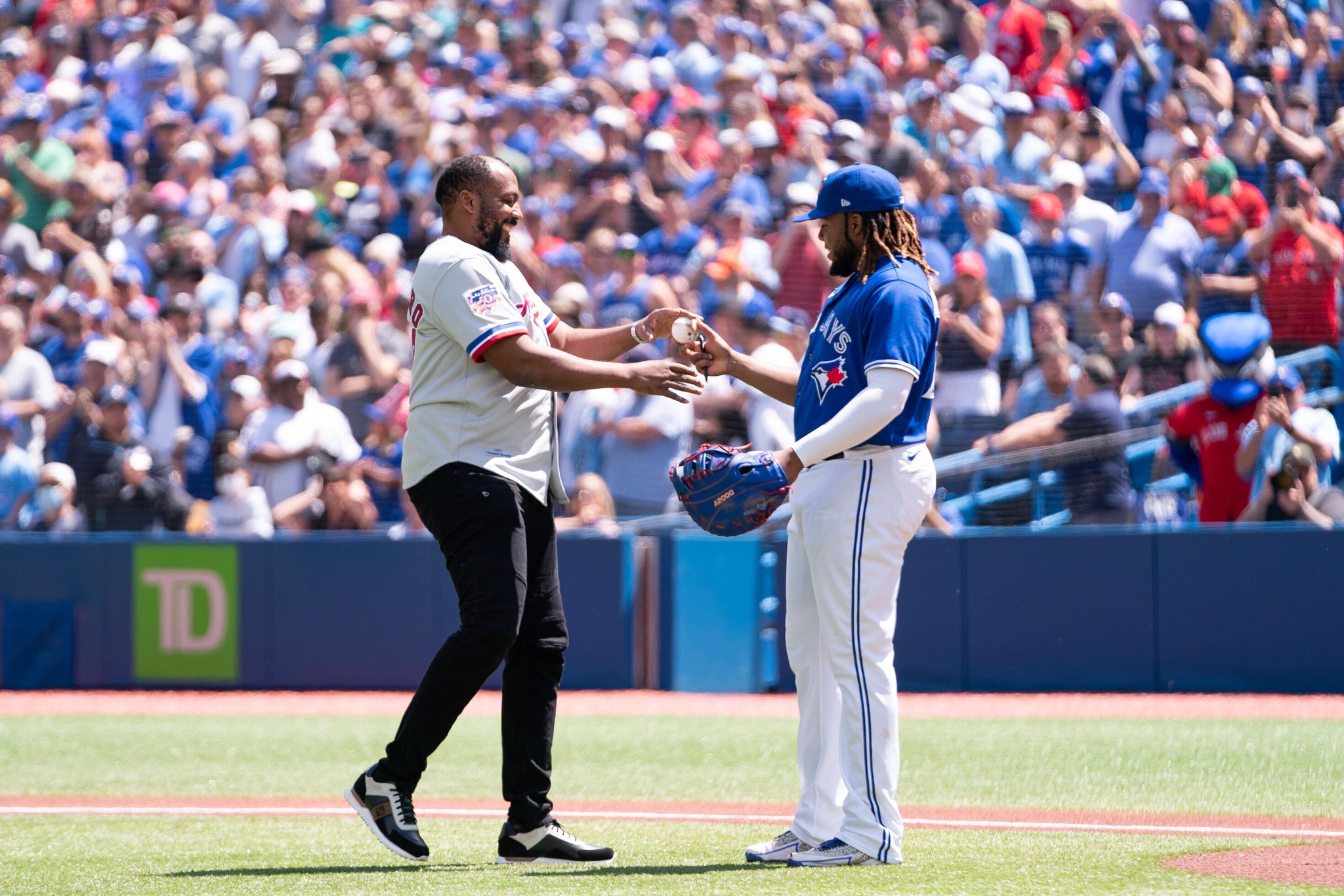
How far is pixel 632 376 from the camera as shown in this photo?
5.08 metres

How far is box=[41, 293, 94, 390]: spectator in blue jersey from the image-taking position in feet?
45.6

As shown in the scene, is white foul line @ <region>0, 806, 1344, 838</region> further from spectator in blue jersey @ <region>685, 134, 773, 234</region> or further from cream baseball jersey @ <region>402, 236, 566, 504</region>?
spectator in blue jersey @ <region>685, 134, 773, 234</region>

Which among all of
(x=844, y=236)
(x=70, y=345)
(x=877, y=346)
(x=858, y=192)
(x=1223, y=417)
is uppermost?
(x=70, y=345)

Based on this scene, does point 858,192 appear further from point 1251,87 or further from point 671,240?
point 1251,87

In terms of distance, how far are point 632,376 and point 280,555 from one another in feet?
24.6

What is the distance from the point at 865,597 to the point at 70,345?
10659 mm

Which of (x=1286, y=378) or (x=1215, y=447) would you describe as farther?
(x=1215, y=447)

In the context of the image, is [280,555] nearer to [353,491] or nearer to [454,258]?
[353,491]

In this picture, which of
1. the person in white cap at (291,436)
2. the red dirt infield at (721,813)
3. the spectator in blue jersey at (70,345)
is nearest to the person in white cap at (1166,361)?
the person in white cap at (291,436)

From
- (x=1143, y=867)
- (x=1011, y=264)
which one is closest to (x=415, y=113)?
(x=1011, y=264)

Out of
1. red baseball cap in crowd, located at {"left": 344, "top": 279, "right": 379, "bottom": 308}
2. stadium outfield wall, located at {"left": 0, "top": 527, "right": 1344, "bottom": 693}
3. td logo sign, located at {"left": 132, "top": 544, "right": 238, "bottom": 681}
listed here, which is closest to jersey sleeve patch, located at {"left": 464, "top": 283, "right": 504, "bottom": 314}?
stadium outfield wall, located at {"left": 0, "top": 527, "right": 1344, "bottom": 693}

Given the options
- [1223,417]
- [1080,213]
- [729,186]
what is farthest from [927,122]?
[1223,417]

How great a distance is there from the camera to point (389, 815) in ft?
17.0

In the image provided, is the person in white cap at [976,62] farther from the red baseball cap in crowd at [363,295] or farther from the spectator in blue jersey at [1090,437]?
the red baseball cap in crowd at [363,295]
